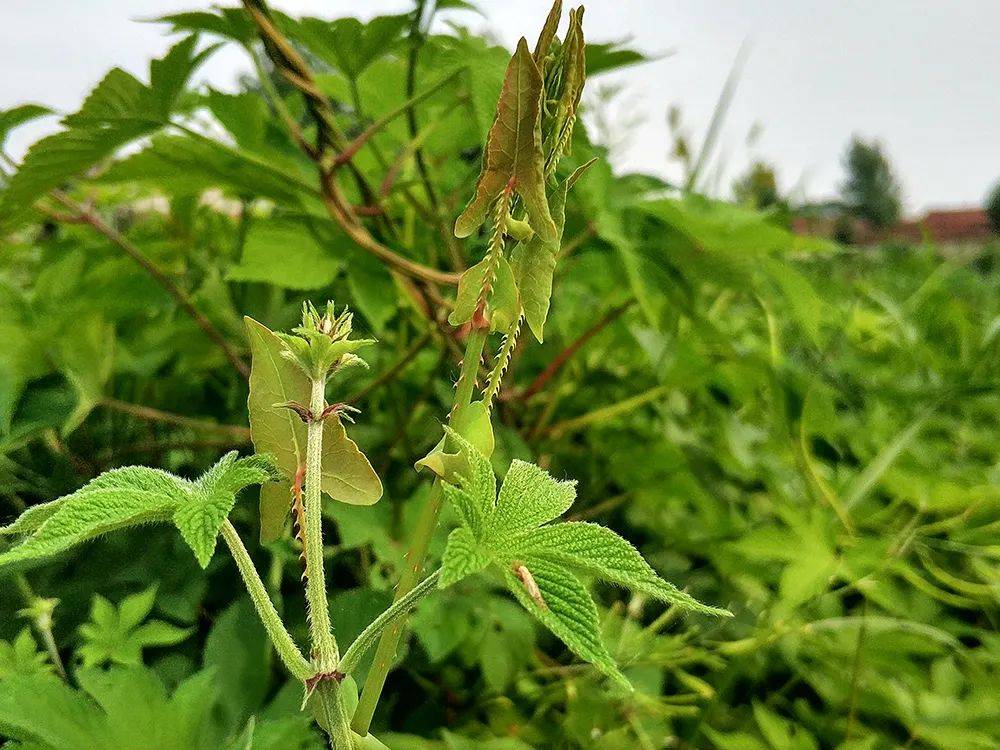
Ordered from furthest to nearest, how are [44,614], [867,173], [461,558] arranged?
[867,173], [44,614], [461,558]

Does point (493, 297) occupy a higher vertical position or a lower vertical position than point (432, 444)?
higher

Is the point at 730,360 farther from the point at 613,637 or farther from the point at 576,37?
the point at 576,37

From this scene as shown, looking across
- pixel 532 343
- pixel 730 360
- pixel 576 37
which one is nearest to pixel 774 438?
pixel 730 360

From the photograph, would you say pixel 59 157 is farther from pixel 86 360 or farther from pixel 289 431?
pixel 289 431

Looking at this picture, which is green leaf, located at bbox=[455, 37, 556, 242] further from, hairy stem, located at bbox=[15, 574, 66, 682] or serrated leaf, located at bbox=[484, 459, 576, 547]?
hairy stem, located at bbox=[15, 574, 66, 682]

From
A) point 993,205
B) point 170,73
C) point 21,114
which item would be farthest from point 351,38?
point 993,205

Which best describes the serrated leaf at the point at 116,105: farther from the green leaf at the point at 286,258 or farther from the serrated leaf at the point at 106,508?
the serrated leaf at the point at 106,508

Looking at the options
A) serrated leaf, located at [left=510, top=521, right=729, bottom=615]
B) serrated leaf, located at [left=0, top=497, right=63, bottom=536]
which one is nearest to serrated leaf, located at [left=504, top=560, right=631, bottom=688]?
serrated leaf, located at [left=510, top=521, right=729, bottom=615]
